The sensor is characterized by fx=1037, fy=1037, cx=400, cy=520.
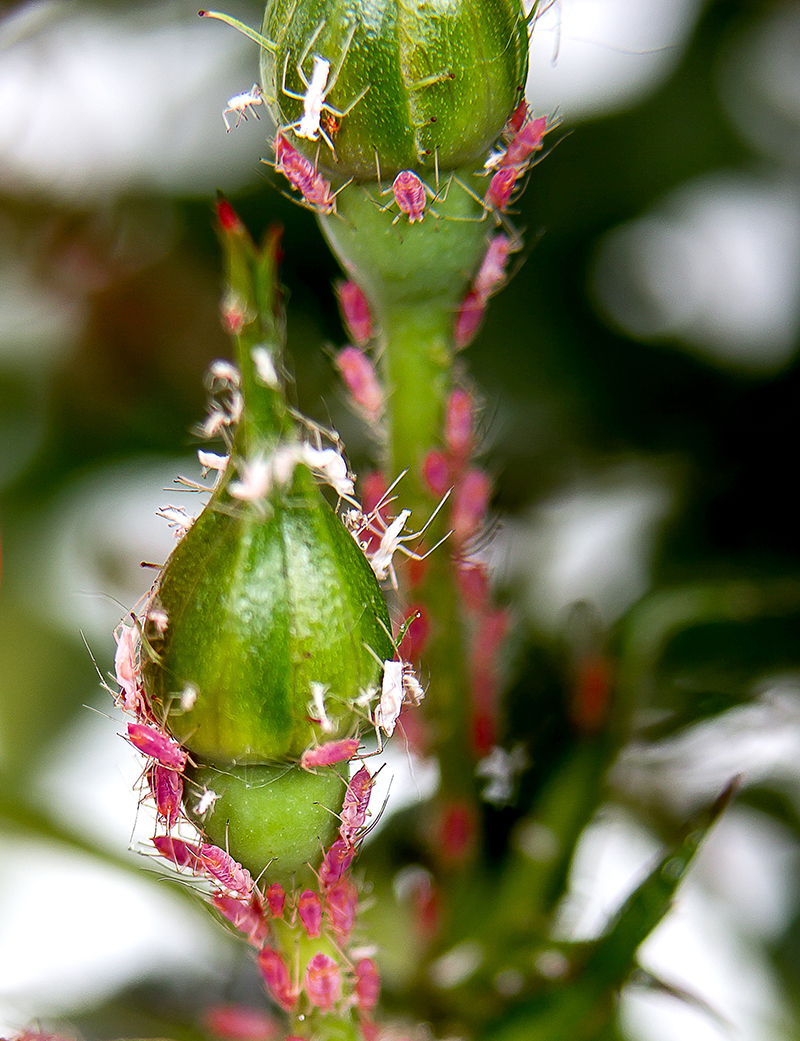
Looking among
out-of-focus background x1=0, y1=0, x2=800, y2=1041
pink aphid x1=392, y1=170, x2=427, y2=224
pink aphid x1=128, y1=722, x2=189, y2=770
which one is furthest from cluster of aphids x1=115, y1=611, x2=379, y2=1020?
out-of-focus background x1=0, y1=0, x2=800, y2=1041

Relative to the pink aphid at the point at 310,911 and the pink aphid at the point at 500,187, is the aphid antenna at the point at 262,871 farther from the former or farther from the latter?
the pink aphid at the point at 500,187

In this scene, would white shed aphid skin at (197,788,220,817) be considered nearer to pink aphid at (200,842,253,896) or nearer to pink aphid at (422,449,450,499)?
pink aphid at (200,842,253,896)

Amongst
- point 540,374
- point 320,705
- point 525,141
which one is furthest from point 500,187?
point 540,374

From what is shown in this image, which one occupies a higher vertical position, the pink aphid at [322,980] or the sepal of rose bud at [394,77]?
the sepal of rose bud at [394,77]

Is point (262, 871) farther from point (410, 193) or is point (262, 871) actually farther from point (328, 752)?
point (410, 193)

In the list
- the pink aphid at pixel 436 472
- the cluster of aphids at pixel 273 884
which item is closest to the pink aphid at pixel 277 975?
the cluster of aphids at pixel 273 884

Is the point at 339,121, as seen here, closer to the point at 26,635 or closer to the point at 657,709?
the point at 657,709

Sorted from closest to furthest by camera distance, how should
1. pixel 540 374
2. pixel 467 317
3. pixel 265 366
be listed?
pixel 265 366 → pixel 467 317 → pixel 540 374
